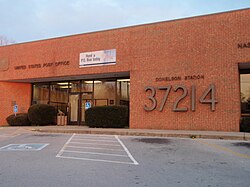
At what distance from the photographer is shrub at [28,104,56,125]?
64.3 feet

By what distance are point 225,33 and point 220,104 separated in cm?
405

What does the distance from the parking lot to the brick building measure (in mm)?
5373

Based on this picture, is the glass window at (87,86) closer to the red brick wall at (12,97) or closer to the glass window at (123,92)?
the glass window at (123,92)

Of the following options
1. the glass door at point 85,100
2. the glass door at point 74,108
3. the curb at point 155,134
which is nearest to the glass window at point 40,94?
the glass door at point 74,108

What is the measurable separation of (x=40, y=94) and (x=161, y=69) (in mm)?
12313

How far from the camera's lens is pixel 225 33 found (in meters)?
14.6

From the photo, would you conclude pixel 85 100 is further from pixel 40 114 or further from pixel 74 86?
pixel 40 114

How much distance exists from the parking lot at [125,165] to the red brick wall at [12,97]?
45.9 feet

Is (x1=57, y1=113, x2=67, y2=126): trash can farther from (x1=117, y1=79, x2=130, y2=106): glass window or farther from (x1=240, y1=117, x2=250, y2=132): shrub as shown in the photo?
(x1=240, y1=117, x2=250, y2=132): shrub

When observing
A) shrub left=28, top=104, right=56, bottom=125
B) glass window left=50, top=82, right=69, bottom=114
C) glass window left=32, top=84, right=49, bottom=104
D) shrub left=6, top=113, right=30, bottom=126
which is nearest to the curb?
shrub left=28, top=104, right=56, bottom=125

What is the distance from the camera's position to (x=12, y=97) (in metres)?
22.6

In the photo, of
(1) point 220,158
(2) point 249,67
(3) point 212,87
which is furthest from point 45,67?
(1) point 220,158

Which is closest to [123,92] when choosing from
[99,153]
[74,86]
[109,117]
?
[109,117]

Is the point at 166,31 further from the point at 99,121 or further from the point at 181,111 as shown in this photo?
the point at 99,121
